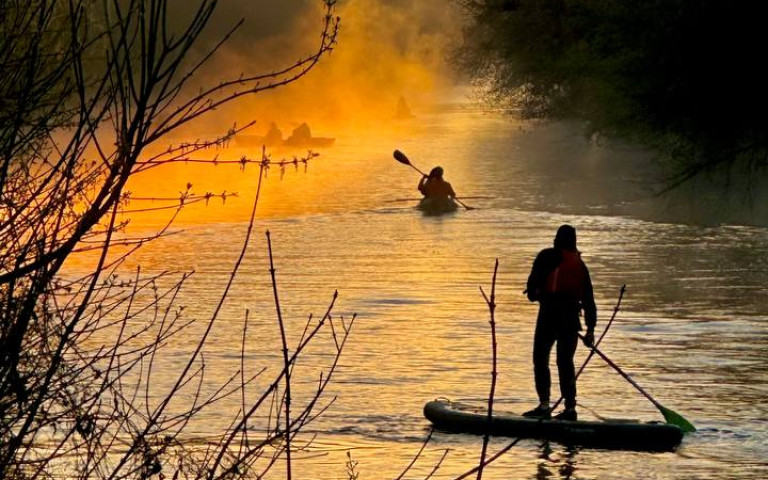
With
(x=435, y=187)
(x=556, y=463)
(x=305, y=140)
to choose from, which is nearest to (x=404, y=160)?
(x=435, y=187)

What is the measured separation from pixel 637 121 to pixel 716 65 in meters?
4.09

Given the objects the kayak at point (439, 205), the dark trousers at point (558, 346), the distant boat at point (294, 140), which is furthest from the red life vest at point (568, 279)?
the distant boat at point (294, 140)

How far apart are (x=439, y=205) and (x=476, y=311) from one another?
2206 cm

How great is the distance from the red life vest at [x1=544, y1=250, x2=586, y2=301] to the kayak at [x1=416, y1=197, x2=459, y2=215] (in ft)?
112

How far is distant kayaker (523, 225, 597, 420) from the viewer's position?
51.8ft

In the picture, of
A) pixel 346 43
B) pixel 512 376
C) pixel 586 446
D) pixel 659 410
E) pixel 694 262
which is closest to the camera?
pixel 586 446

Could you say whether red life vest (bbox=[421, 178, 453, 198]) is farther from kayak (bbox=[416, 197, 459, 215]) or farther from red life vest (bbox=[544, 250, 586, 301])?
red life vest (bbox=[544, 250, 586, 301])

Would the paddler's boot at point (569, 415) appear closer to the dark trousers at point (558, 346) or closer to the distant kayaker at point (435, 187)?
the dark trousers at point (558, 346)

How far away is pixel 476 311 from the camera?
1102 inches

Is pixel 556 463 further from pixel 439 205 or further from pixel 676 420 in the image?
pixel 439 205

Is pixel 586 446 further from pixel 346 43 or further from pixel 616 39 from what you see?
pixel 346 43

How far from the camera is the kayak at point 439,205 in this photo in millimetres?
49844

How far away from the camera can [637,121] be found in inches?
1432

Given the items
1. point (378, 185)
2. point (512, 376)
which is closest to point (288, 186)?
point (378, 185)
